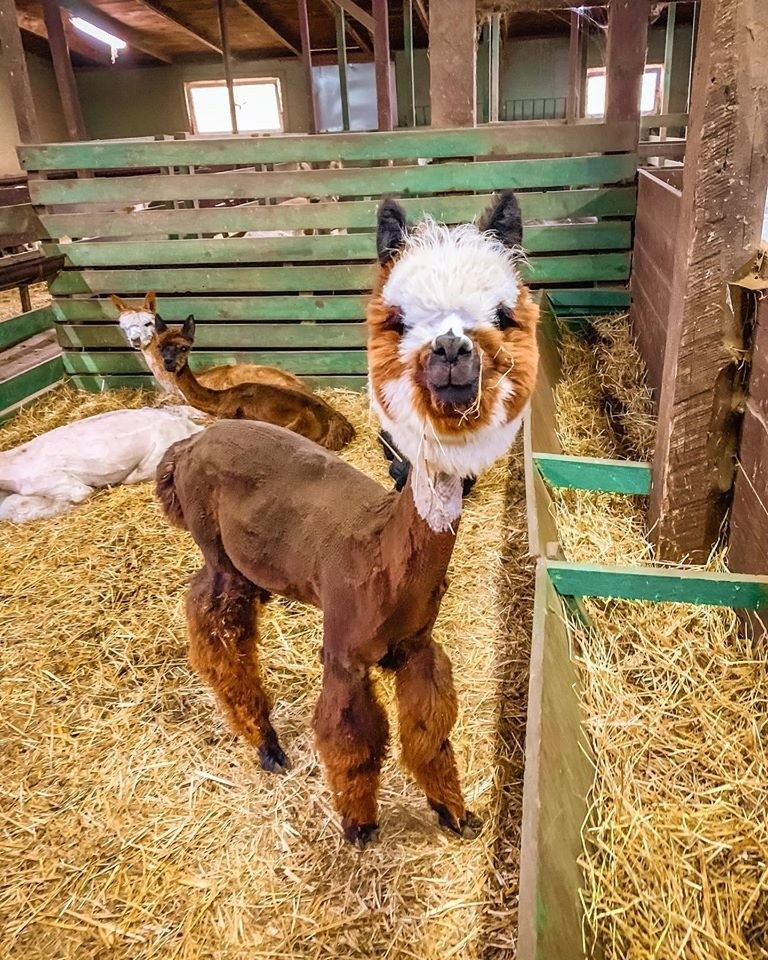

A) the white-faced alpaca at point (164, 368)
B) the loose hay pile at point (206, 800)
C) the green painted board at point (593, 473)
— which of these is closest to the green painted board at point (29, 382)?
the white-faced alpaca at point (164, 368)

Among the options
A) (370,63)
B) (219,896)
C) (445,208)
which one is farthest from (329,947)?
(370,63)

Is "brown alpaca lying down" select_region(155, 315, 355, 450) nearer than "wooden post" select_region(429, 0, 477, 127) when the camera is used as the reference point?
No

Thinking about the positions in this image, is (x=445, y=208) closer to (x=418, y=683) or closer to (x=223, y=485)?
(x=223, y=485)

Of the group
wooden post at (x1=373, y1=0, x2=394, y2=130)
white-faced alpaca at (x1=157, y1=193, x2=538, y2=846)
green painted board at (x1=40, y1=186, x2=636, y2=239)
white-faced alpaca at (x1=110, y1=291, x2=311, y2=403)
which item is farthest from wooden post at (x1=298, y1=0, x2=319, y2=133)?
white-faced alpaca at (x1=157, y1=193, x2=538, y2=846)

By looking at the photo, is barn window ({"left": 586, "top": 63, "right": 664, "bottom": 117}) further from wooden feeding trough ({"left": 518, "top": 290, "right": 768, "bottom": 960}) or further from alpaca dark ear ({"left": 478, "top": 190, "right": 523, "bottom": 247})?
alpaca dark ear ({"left": 478, "top": 190, "right": 523, "bottom": 247})

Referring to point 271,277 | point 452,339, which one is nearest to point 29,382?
point 271,277

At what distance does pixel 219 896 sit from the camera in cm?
212

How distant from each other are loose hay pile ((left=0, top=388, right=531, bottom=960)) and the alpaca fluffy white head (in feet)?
4.26

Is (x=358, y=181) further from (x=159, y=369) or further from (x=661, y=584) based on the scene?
(x=661, y=584)

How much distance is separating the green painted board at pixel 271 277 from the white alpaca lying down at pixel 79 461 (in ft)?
4.59

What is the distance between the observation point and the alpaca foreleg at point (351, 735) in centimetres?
199

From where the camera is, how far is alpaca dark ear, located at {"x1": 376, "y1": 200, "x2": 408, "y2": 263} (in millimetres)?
1565

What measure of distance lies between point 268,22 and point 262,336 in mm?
11113

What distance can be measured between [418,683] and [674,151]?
7028 millimetres
